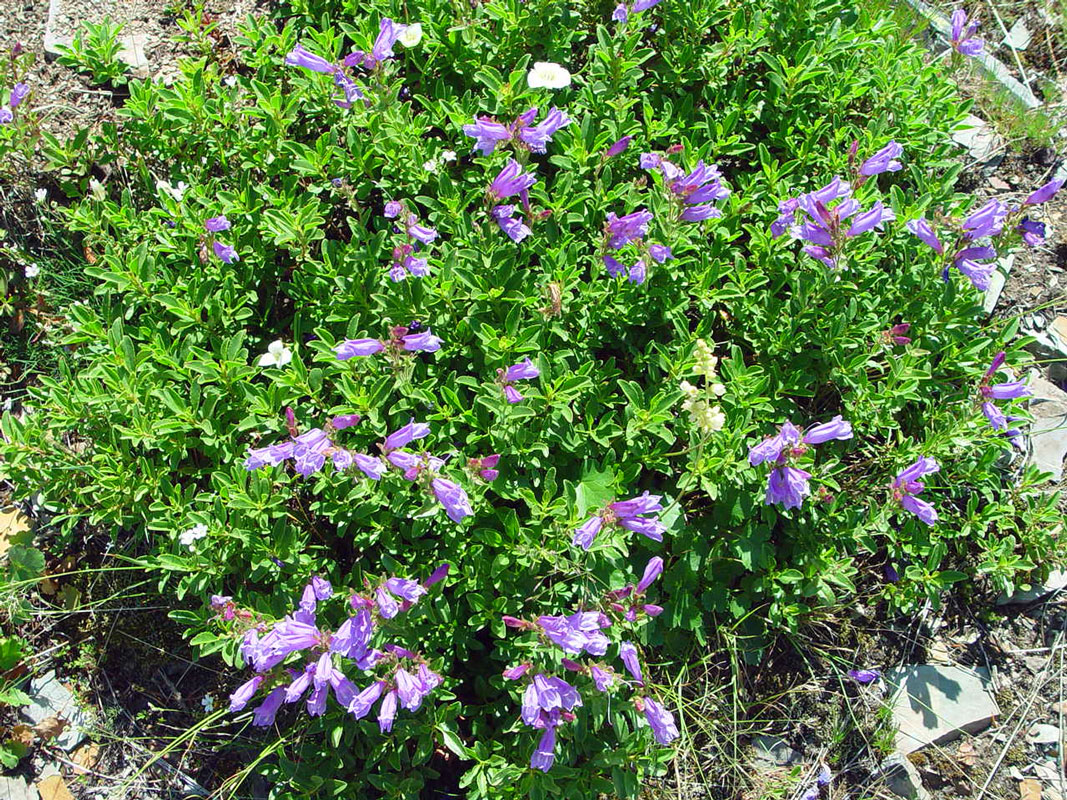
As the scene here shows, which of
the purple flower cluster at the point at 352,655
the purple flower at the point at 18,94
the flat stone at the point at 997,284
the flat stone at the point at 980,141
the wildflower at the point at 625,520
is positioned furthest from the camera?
the flat stone at the point at 980,141

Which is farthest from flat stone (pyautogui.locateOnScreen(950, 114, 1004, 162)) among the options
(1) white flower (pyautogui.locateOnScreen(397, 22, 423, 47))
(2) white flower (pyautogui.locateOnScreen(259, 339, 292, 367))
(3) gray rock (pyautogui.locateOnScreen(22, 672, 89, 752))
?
(3) gray rock (pyautogui.locateOnScreen(22, 672, 89, 752))

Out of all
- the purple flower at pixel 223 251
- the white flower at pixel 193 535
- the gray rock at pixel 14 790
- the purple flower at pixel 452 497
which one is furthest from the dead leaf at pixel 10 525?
the purple flower at pixel 452 497

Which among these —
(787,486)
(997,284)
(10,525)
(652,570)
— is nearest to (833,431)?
(787,486)

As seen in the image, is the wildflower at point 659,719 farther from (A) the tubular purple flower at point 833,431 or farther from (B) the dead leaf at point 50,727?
(B) the dead leaf at point 50,727

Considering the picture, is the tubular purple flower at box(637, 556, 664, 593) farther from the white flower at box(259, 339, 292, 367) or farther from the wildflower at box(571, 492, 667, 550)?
the white flower at box(259, 339, 292, 367)

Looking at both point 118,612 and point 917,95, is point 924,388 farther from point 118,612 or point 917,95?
point 118,612

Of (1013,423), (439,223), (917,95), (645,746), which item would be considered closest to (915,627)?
(1013,423)
